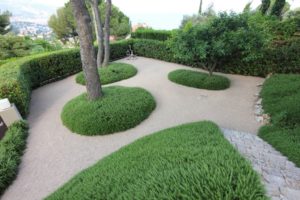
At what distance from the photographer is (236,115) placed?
225 inches

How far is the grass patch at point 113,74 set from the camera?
8922mm

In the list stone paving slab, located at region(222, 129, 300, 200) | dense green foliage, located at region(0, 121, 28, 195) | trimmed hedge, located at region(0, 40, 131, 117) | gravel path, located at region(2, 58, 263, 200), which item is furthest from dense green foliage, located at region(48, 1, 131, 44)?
stone paving slab, located at region(222, 129, 300, 200)

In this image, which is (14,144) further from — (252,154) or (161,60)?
(161,60)

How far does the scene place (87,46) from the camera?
17.6 feet

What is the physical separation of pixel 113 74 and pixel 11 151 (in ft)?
18.1

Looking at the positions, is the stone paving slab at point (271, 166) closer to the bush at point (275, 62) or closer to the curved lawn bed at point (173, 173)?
the curved lawn bed at point (173, 173)

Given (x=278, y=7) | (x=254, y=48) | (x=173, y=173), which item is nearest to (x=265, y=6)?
(x=278, y=7)

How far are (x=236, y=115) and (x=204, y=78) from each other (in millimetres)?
2396

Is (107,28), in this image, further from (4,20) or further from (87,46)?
(4,20)

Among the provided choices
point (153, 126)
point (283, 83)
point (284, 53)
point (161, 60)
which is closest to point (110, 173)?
point (153, 126)

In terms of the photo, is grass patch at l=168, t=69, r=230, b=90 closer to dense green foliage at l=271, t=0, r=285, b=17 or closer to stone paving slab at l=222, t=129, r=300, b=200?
stone paving slab at l=222, t=129, r=300, b=200

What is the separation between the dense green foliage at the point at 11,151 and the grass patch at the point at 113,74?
386 cm

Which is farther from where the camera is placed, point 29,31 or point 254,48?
point 29,31

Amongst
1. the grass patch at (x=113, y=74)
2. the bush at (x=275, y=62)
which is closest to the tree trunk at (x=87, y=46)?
the grass patch at (x=113, y=74)
